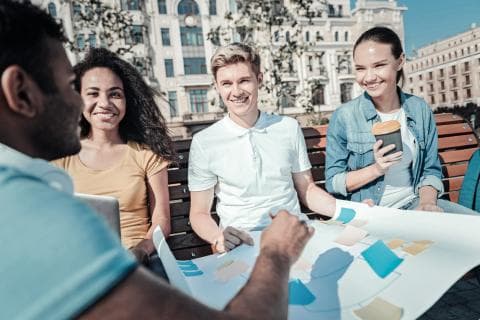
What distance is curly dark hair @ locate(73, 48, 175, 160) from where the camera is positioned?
2.39 meters

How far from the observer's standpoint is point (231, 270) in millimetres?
1504

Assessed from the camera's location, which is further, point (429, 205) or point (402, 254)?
point (429, 205)

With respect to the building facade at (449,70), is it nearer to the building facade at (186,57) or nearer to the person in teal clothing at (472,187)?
the building facade at (186,57)

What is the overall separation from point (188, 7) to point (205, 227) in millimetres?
32472

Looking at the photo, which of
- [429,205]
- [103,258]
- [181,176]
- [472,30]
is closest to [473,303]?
[429,205]

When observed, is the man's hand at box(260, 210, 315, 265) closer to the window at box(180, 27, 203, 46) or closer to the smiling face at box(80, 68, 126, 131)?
the smiling face at box(80, 68, 126, 131)

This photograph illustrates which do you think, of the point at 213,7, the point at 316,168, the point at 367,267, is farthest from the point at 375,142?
the point at 213,7

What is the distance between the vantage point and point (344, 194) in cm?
243

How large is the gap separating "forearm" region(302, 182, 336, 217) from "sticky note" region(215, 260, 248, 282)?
825 mm

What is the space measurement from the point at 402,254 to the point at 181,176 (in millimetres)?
1738

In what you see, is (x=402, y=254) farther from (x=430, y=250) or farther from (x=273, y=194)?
(x=273, y=194)

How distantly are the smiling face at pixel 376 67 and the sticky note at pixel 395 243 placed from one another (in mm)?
1373

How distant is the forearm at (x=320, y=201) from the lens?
2.16 metres

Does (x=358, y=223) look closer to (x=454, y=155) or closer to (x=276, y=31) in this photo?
(x=454, y=155)
